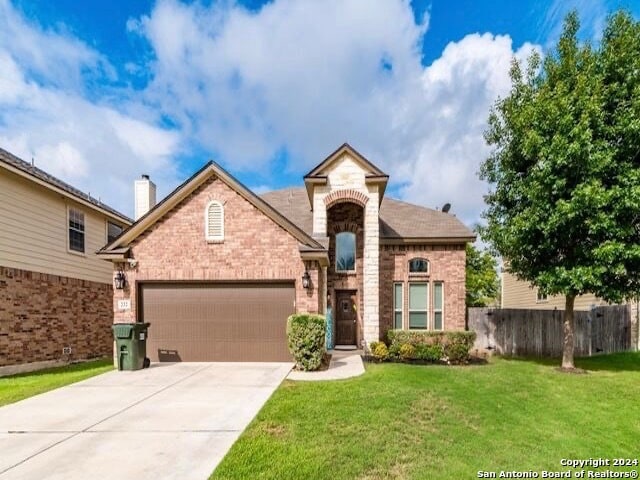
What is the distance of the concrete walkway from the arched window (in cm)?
460

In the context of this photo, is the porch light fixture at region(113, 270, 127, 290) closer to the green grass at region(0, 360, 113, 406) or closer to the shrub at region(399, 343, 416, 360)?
the green grass at region(0, 360, 113, 406)

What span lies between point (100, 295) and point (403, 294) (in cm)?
1214

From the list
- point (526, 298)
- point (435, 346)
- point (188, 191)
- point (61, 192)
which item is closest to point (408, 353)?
point (435, 346)

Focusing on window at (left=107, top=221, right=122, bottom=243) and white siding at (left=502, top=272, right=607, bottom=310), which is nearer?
window at (left=107, top=221, right=122, bottom=243)

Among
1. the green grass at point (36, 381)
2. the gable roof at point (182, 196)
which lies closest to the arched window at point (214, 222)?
the gable roof at point (182, 196)

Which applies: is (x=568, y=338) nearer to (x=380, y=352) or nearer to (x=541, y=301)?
(x=380, y=352)

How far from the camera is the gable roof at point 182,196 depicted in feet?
35.3

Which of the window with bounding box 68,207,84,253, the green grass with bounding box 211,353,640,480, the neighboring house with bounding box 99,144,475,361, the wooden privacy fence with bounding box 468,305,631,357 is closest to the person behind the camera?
the green grass with bounding box 211,353,640,480

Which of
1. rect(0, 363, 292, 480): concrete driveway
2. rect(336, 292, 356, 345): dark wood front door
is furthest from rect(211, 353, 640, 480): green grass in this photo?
rect(336, 292, 356, 345): dark wood front door

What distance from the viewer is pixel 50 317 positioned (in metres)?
11.8

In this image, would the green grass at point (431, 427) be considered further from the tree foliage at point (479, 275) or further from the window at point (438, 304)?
the tree foliage at point (479, 275)

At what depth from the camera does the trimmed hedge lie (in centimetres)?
1093

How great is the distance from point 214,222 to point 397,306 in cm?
749

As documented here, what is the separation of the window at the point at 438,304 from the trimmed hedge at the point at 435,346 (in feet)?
7.63
